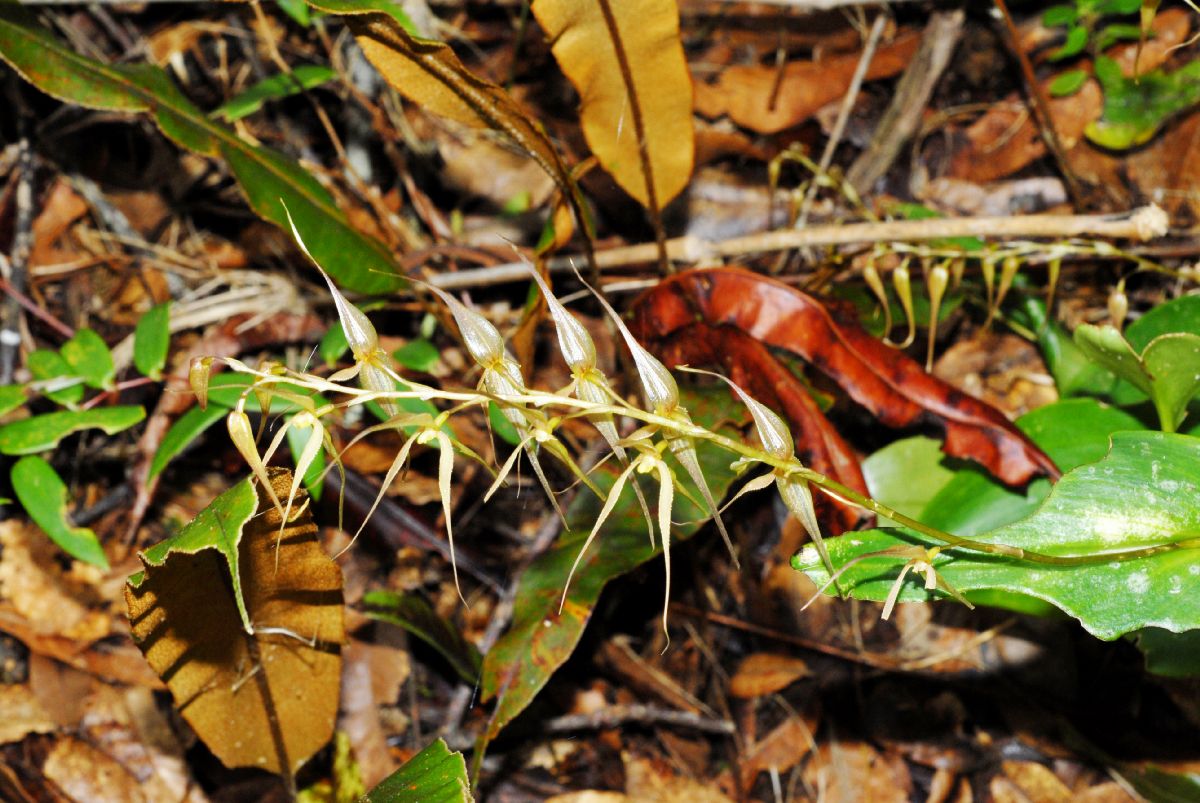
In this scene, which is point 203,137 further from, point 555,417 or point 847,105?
point 847,105

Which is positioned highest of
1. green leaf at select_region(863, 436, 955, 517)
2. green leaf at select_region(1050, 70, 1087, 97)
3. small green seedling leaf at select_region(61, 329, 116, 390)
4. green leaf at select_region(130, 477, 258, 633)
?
green leaf at select_region(130, 477, 258, 633)

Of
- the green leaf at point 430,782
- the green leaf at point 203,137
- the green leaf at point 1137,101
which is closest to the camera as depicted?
the green leaf at point 430,782

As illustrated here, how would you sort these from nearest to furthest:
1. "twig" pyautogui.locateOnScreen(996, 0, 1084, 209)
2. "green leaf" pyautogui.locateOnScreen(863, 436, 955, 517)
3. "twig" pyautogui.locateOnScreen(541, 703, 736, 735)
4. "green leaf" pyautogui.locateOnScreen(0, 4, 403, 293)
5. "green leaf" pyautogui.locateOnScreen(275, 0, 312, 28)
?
1. "green leaf" pyautogui.locateOnScreen(0, 4, 403, 293)
2. "green leaf" pyautogui.locateOnScreen(863, 436, 955, 517)
3. "twig" pyautogui.locateOnScreen(541, 703, 736, 735)
4. "twig" pyautogui.locateOnScreen(996, 0, 1084, 209)
5. "green leaf" pyautogui.locateOnScreen(275, 0, 312, 28)

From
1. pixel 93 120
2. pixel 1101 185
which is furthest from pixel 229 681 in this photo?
pixel 1101 185

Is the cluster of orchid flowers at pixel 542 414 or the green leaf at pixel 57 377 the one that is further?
the green leaf at pixel 57 377

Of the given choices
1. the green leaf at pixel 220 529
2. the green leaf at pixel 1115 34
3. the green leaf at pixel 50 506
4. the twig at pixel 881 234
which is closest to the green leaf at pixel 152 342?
the green leaf at pixel 50 506

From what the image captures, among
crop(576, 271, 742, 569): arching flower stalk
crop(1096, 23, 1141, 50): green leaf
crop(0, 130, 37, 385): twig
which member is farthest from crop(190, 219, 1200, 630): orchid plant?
crop(1096, 23, 1141, 50): green leaf

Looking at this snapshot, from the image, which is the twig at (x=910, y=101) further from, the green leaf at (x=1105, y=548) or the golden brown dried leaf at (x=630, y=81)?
the green leaf at (x=1105, y=548)

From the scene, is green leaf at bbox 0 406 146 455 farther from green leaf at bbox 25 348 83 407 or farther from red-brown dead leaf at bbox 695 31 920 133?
red-brown dead leaf at bbox 695 31 920 133
